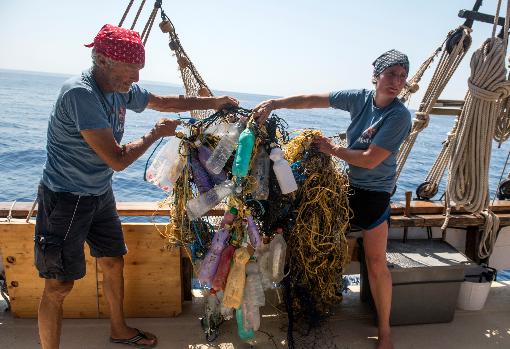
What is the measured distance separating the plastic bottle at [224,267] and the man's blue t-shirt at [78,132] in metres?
0.78

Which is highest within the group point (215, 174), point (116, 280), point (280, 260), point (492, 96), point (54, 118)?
point (492, 96)

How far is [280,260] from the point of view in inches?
104

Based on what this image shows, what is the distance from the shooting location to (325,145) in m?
2.51

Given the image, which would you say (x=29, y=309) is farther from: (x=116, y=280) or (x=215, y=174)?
(x=215, y=174)

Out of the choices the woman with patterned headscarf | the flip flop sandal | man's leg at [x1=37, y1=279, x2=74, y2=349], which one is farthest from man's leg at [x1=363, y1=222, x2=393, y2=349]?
man's leg at [x1=37, y1=279, x2=74, y2=349]

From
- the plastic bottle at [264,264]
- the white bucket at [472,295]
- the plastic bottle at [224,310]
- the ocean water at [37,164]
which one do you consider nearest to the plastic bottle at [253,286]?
the plastic bottle at [264,264]

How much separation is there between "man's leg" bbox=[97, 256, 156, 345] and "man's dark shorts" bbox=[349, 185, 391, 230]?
1509 millimetres

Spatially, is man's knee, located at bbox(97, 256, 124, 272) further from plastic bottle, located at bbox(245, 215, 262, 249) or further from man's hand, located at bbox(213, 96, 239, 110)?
man's hand, located at bbox(213, 96, 239, 110)

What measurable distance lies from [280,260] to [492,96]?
184 centimetres

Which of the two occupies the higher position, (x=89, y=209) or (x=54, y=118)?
(x=54, y=118)

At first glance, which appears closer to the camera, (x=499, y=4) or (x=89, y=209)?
(x=89, y=209)

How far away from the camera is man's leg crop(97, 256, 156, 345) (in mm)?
2600

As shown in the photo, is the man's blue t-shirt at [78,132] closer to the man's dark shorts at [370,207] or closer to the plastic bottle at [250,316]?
the plastic bottle at [250,316]

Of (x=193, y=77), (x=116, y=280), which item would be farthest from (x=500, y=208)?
(x=116, y=280)
